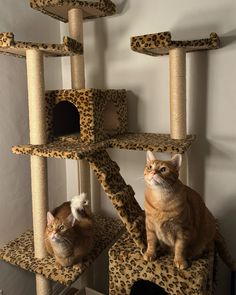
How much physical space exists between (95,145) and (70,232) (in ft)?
1.26

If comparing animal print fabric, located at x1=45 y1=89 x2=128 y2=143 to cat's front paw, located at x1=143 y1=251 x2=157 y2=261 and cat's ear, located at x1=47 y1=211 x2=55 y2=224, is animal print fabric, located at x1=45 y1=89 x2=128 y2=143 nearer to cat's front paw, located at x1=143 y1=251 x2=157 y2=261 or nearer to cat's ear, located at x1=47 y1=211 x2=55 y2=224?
cat's ear, located at x1=47 y1=211 x2=55 y2=224

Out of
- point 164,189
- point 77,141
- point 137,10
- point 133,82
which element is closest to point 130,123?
point 133,82

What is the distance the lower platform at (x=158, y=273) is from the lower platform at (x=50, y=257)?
0.56 ft

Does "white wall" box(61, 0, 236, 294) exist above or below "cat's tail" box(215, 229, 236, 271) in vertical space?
above

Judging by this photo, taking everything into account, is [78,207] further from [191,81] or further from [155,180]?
[191,81]

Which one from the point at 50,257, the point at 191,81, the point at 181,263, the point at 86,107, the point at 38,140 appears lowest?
the point at 50,257

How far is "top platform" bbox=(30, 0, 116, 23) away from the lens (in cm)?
133

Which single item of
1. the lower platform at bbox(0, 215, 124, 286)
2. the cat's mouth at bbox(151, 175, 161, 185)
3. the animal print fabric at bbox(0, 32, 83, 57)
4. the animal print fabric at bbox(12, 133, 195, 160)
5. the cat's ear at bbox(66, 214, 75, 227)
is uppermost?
the animal print fabric at bbox(0, 32, 83, 57)

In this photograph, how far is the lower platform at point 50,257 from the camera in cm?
126

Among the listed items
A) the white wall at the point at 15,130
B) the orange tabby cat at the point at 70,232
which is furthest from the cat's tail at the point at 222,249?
the white wall at the point at 15,130

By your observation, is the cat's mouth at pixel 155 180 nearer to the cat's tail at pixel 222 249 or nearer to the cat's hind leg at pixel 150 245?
the cat's hind leg at pixel 150 245

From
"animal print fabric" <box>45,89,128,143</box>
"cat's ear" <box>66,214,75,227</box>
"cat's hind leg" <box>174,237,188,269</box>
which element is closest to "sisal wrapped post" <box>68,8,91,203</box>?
"animal print fabric" <box>45,89,128,143</box>

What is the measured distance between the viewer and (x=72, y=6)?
1394 mm

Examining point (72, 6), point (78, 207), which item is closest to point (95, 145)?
point (78, 207)
